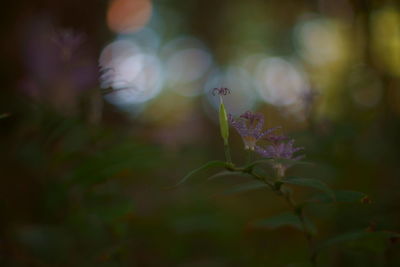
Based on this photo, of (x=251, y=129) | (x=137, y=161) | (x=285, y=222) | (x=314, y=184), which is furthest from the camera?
(x=137, y=161)

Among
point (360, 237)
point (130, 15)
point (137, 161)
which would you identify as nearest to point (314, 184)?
point (360, 237)

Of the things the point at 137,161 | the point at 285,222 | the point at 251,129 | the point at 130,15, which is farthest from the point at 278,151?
the point at 130,15

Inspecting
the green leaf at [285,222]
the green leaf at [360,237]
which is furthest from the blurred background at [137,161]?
the green leaf at [285,222]

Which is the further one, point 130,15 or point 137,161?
point 130,15

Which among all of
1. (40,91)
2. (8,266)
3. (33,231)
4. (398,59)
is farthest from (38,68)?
(398,59)

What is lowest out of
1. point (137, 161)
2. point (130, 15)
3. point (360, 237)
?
point (360, 237)

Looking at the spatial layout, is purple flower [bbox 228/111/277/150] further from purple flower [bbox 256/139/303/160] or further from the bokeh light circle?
the bokeh light circle

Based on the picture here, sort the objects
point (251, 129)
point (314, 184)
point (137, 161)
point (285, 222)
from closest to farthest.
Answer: point (314, 184) < point (251, 129) < point (285, 222) < point (137, 161)

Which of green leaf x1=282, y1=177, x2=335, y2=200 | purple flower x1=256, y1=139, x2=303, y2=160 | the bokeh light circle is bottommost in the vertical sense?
green leaf x1=282, y1=177, x2=335, y2=200

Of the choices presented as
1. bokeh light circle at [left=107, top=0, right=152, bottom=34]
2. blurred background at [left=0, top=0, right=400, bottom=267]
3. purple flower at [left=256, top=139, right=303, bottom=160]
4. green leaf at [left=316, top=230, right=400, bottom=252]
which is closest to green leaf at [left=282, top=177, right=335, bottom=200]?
purple flower at [left=256, top=139, right=303, bottom=160]

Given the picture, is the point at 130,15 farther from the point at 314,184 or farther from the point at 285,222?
the point at 314,184

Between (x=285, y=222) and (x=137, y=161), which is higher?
(x=137, y=161)

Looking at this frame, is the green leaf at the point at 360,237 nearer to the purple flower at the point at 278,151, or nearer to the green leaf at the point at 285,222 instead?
the green leaf at the point at 285,222
